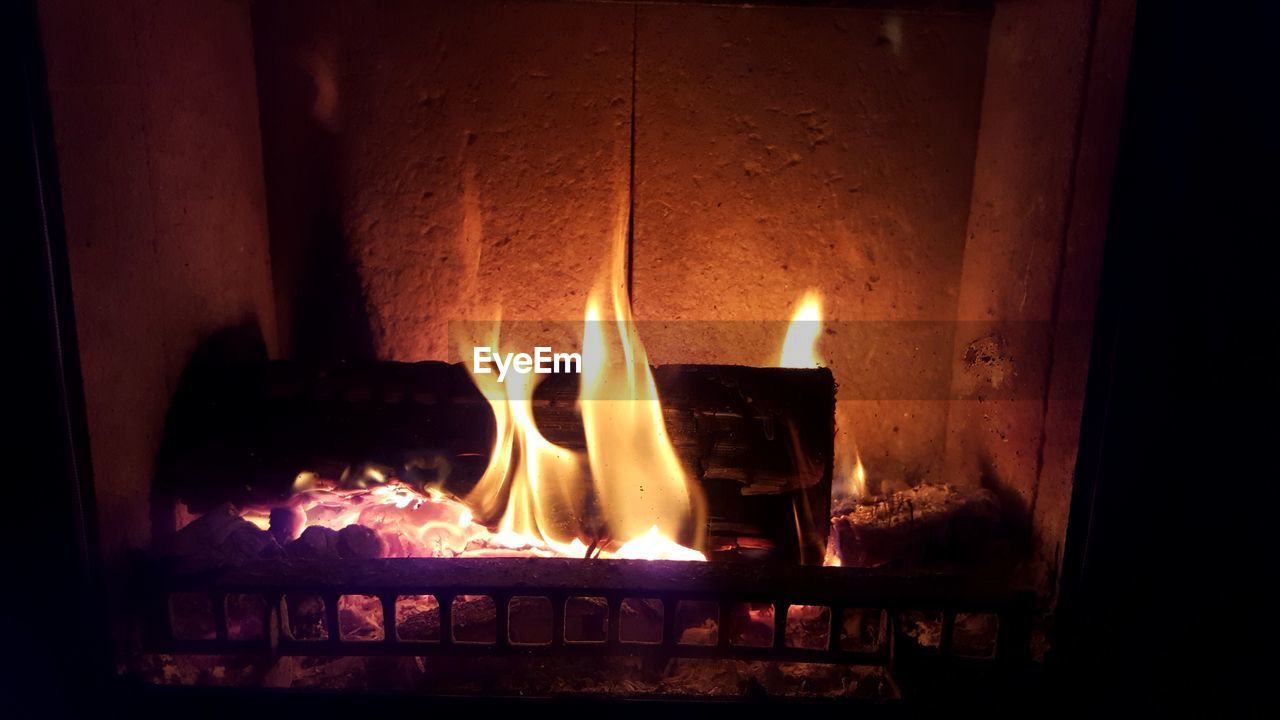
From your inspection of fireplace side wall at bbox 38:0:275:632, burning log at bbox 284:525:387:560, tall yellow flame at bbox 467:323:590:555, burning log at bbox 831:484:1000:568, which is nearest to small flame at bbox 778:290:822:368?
burning log at bbox 831:484:1000:568

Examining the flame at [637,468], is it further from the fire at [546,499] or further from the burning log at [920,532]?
the burning log at [920,532]

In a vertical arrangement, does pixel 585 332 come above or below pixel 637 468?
above

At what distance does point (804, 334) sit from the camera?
2.58m

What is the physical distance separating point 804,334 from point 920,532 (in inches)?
A: 31.0

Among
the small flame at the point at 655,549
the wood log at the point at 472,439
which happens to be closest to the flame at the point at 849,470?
the wood log at the point at 472,439

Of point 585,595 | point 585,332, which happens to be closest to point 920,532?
point 585,595

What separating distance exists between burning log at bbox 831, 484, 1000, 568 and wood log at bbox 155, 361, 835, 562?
0.18 meters

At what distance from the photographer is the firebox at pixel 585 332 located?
1.65 meters

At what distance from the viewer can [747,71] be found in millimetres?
2398

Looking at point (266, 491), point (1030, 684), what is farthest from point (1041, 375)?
point (266, 491)

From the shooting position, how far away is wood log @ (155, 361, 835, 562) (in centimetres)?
195

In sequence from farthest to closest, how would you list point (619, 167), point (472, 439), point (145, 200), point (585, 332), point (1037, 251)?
point (585, 332) < point (619, 167) < point (1037, 251) < point (472, 439) < point (145, 200)

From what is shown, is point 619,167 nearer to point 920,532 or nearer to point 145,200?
point 145,200

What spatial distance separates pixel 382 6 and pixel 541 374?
4.27ft
